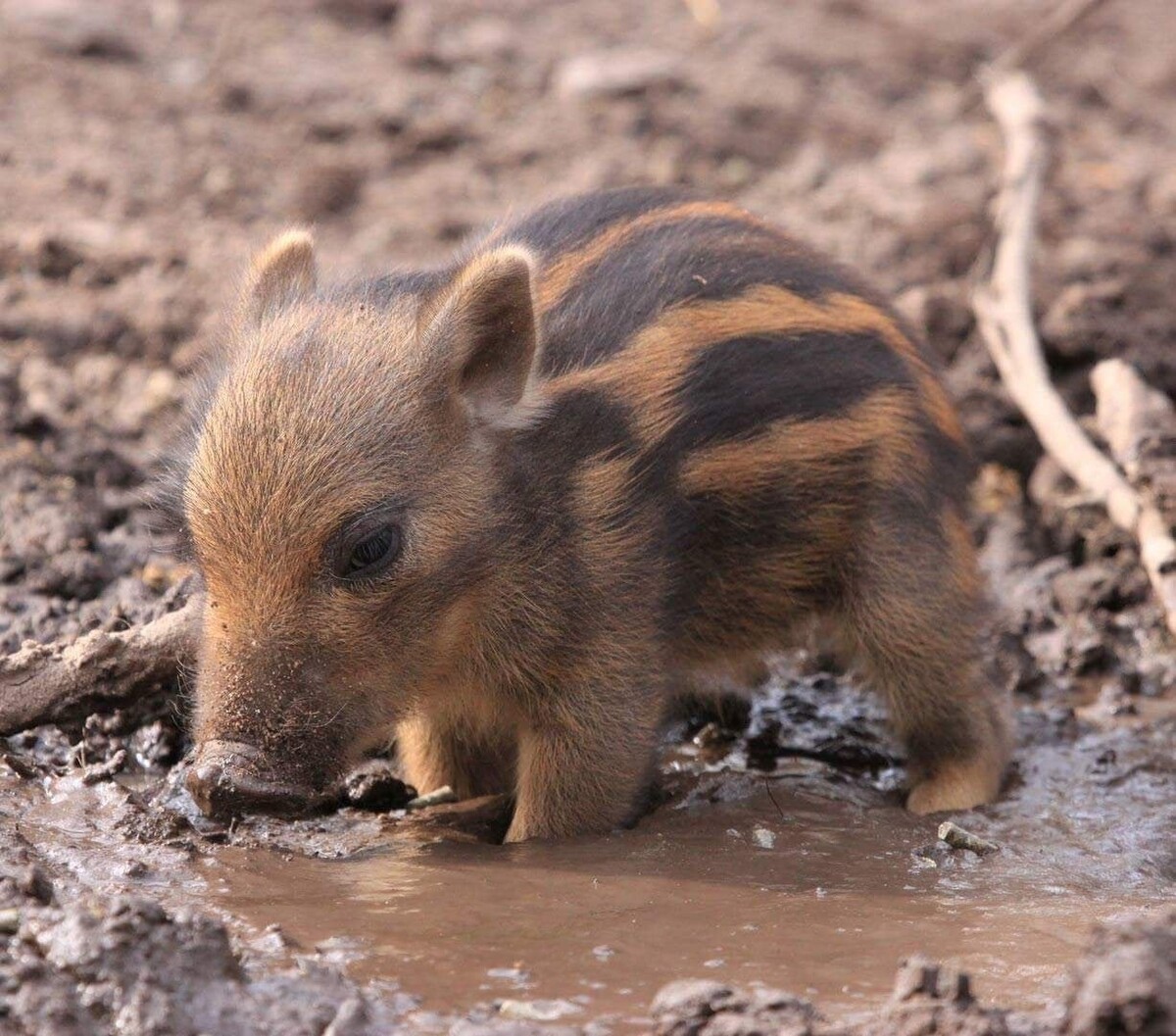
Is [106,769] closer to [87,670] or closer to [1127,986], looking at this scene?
[87,670]

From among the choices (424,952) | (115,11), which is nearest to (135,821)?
(424,952)

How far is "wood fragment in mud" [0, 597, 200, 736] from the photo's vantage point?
466 centimetres

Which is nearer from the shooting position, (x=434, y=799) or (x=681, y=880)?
(x=681, y=880)

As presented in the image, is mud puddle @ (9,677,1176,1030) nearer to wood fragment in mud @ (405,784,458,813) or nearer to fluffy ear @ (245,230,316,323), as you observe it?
wood fragment in mud @ (405,784,458,813)

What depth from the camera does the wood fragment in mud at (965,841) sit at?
4699 mm

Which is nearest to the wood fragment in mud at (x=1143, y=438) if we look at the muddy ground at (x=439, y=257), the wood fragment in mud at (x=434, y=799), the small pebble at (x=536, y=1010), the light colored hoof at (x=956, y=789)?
the muddy ground at (x=439, y=257)

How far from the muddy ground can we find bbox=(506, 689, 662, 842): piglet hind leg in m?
0.17

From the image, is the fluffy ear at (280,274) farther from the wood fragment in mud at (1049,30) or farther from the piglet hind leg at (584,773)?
the wood fragment in mud at (1049,30)

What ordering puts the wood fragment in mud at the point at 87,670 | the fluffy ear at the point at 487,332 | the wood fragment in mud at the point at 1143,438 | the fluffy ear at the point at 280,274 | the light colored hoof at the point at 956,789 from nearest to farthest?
the fluffy ear at the point at 487,332 < the wood fragment in mud at the point at 87,670 < the fluffy ear at the point at 280,274 < the light colored hoof at the point at 956,789 < the wood fragment in mud at the point at 1143,438

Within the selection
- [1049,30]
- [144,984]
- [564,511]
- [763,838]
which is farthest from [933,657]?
[1049,30]

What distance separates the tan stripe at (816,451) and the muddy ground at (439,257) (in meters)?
0.91

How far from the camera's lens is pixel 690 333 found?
16.3ft

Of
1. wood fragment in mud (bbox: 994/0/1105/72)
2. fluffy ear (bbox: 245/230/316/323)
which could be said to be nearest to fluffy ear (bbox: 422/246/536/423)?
fluffy ear (bbox: 245/230/316/323)

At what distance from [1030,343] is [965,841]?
110 inches
